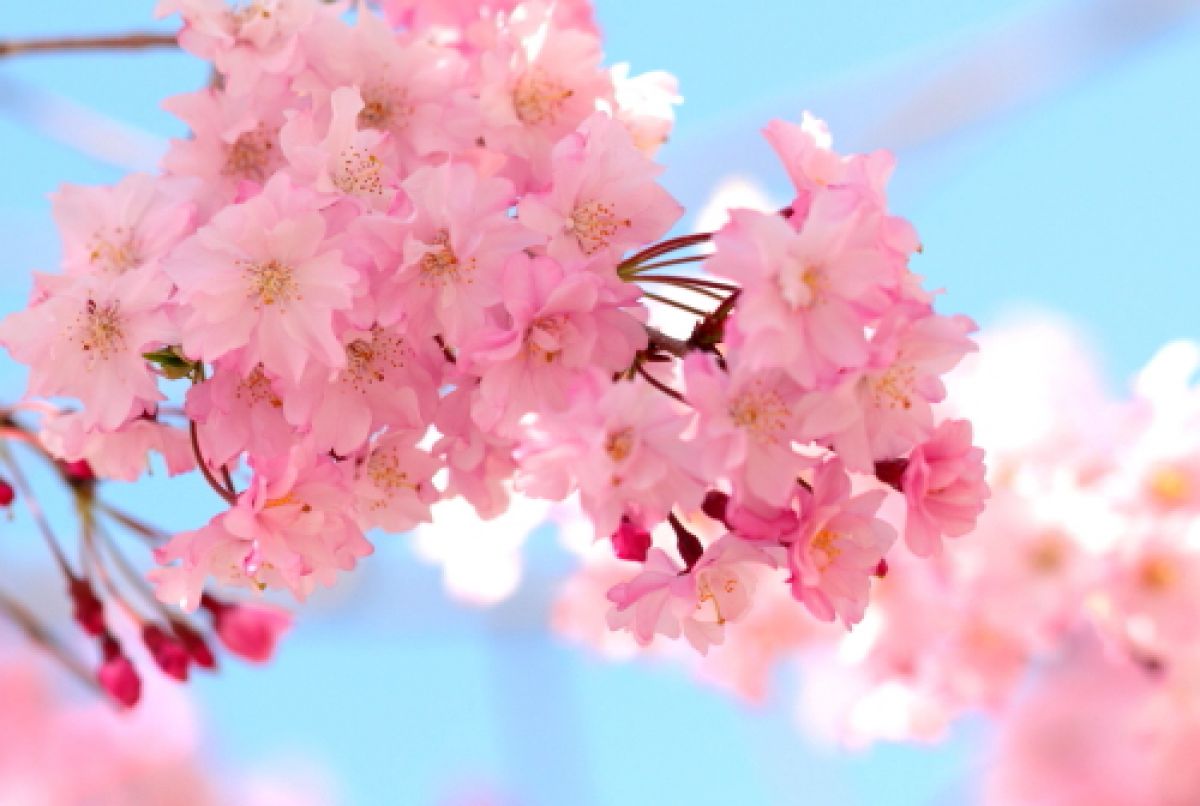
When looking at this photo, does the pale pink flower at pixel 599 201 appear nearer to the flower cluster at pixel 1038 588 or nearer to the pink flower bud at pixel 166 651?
the pink flower bud at pixel 166 651

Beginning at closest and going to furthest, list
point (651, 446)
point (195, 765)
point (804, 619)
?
point (651, 446) < point (804, 619) < point (195, 765)

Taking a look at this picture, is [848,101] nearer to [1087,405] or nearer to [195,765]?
[1087,405]

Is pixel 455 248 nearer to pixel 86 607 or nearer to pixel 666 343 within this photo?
pixel 666 343

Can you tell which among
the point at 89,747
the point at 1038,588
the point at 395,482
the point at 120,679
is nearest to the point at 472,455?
the point at 395,482

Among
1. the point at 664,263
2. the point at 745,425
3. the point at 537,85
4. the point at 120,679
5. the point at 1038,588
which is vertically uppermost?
the point at 1038,588

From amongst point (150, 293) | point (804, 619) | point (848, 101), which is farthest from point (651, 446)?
point (848, 101)

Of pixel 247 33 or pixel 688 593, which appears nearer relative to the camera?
pixel 688 593

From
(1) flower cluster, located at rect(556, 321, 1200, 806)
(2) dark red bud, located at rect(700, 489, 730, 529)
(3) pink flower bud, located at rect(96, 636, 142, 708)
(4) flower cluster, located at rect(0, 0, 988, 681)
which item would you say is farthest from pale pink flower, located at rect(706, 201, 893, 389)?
(1) flower cluster, located at rect(556, 321, 1200, 806)
